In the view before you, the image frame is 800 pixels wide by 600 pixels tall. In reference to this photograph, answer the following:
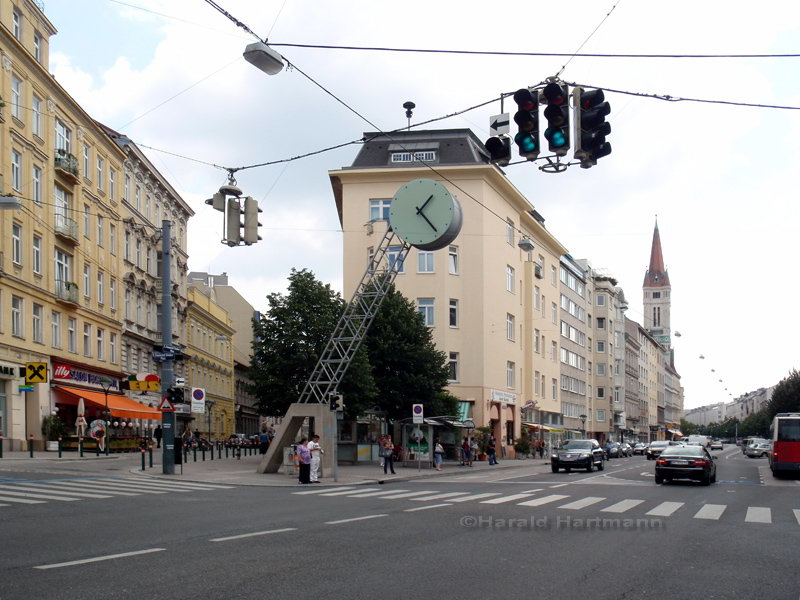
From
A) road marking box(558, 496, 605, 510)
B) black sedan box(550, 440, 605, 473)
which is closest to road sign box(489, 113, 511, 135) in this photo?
road marking box(558, 496, 605, 510)

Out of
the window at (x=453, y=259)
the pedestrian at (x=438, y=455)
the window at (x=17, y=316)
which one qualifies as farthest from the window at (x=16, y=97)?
the window at (x=453, y=259)

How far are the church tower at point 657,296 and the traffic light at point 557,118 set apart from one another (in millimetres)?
178020

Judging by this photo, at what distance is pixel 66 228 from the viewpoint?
142 feet

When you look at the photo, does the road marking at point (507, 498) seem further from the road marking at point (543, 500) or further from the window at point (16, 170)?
the window at point (16, 170)

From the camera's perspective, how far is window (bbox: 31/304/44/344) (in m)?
40.3

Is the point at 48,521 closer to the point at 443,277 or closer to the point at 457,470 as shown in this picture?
the point at 457,470

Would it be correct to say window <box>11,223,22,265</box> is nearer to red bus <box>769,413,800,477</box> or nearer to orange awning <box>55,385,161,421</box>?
orange awning <box>55,385,161,421</box>

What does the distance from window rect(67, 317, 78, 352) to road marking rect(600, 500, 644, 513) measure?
3258 centimetres

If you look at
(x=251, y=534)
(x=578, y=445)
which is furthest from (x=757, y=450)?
(x=251, y=534)

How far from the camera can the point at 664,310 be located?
606 ft

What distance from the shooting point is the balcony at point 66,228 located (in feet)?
139

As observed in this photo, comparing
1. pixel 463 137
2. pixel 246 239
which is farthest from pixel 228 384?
pixel 246 239

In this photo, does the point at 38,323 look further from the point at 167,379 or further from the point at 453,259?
the point at 453,259

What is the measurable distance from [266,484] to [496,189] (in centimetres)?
3648
